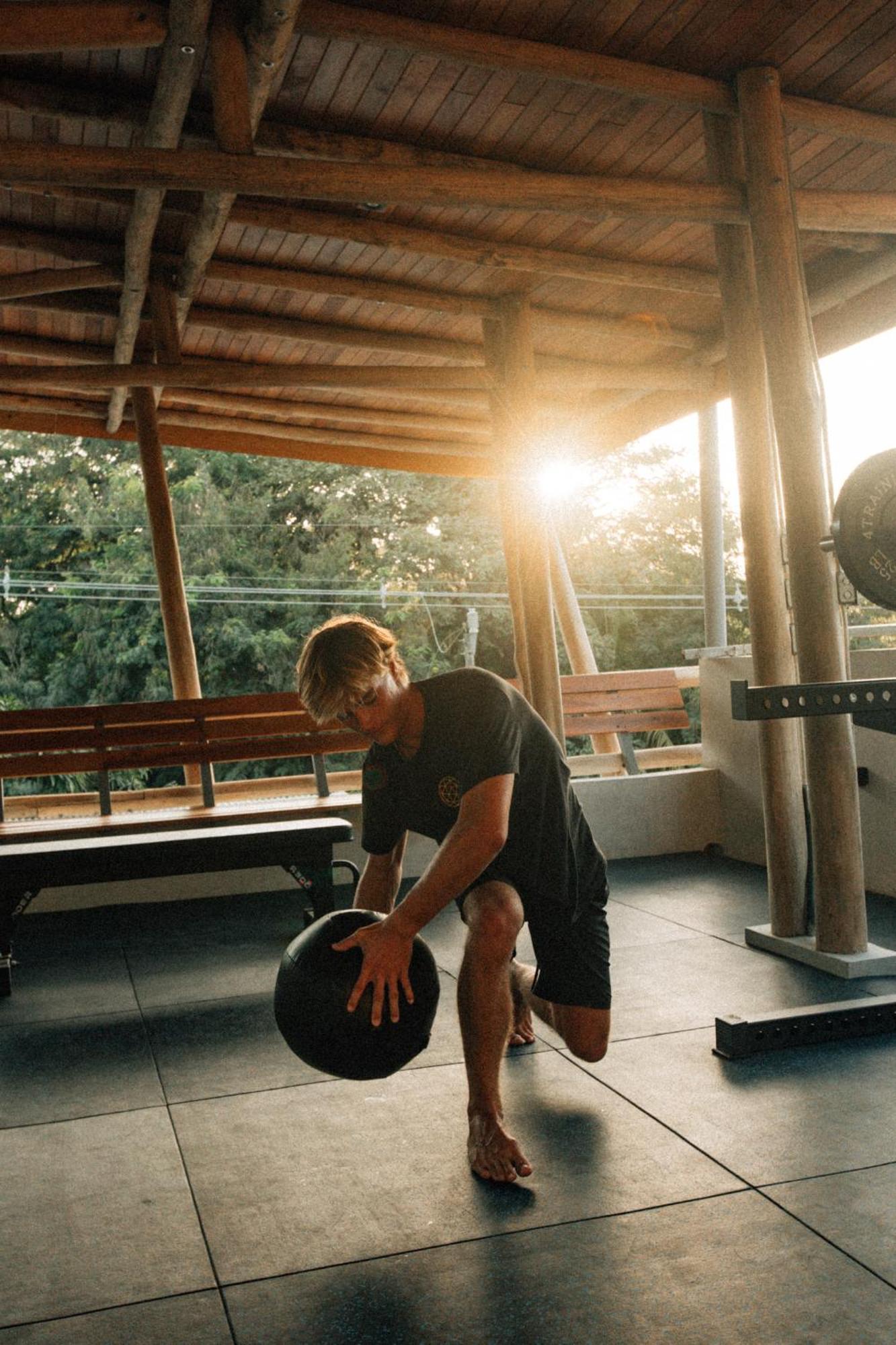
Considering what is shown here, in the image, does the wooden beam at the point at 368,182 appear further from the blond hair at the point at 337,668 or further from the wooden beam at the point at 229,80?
the blond hair at the point at 337,668

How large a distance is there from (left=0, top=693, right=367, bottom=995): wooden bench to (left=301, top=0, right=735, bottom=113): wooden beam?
288 centimetres

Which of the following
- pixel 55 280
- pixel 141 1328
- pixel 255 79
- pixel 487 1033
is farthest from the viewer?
pixel 55 280

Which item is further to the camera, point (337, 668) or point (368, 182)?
point (368, 182)

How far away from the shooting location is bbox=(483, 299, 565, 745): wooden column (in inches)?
249

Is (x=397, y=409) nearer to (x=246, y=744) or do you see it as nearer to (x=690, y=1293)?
Answer: (x=246, y=744)

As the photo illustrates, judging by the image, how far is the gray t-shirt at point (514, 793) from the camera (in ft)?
8.75

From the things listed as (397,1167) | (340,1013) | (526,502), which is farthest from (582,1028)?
(526,502)

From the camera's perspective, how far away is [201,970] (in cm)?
441

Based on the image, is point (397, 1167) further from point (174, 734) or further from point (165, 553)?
point (165, 553)

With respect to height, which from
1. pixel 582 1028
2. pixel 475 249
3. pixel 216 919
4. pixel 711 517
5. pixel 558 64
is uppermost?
pixel 558 64

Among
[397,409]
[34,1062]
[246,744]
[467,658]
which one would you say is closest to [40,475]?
[467,658]

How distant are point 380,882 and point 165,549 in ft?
17.5

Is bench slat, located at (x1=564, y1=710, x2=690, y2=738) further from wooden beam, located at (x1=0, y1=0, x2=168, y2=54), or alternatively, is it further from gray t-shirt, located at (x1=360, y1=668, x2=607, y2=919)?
wooden beam, located at (x1=0, y1=0, x2=168, y2=54)

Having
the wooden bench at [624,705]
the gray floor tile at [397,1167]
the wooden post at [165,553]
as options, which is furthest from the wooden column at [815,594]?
the wooden post at [165,553]
